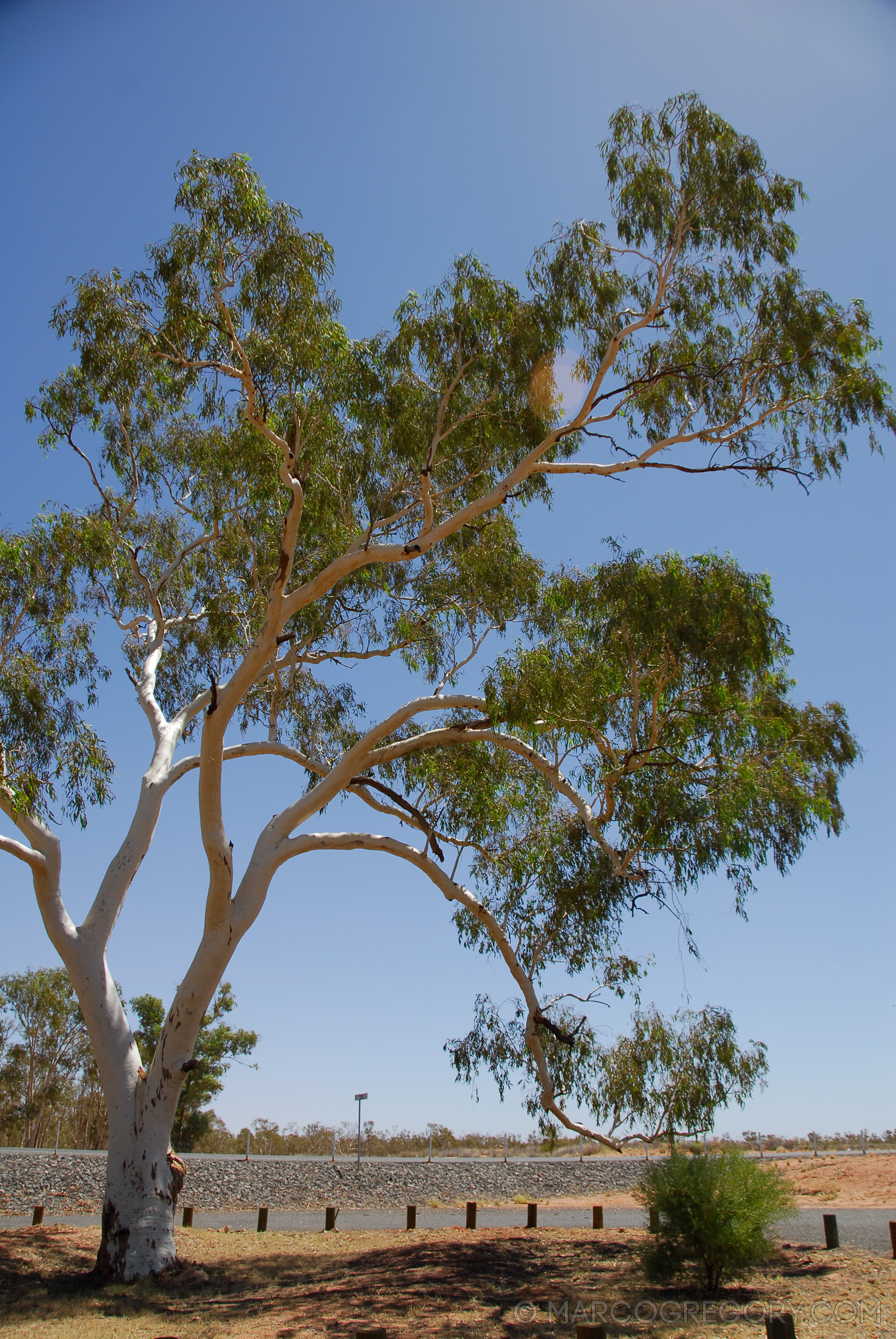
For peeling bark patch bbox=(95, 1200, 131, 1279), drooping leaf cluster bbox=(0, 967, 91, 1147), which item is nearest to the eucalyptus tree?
peeling bark patch bbox=(95, 1200, 131, 1279)

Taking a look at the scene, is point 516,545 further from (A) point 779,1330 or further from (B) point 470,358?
(A) point 779,1330

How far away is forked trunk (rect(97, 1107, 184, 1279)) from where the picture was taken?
743 centimetres

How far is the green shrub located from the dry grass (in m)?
0.22

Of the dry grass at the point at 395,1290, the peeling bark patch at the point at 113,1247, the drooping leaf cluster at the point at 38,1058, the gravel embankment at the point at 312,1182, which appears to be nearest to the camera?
the dry grass at the point at 395,1290

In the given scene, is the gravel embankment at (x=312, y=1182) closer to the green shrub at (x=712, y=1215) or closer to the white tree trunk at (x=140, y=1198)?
the white tree trunk at (x=140, y=1198)

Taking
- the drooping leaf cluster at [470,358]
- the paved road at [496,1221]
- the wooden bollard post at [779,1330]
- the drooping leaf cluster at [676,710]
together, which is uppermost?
the drooping leaf cluster at [470,358]

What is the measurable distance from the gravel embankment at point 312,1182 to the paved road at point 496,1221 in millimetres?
674

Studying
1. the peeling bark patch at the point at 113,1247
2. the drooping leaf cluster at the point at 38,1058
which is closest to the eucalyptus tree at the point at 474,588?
the peeling bark patch at the point at 113,1247

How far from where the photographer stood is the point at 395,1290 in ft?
24.7

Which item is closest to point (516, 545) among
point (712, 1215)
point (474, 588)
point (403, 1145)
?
point (474, 588)

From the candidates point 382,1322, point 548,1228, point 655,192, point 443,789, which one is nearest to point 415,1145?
point 548,1228

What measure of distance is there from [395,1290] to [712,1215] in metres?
2.66

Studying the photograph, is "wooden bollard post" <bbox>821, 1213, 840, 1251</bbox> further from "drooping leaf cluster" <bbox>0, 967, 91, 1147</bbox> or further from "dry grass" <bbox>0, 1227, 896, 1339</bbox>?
"drooping leaf cluster" <bbox>0, 967, 91, 1147</bbox>

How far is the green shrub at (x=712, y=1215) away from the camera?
23.0 ft
